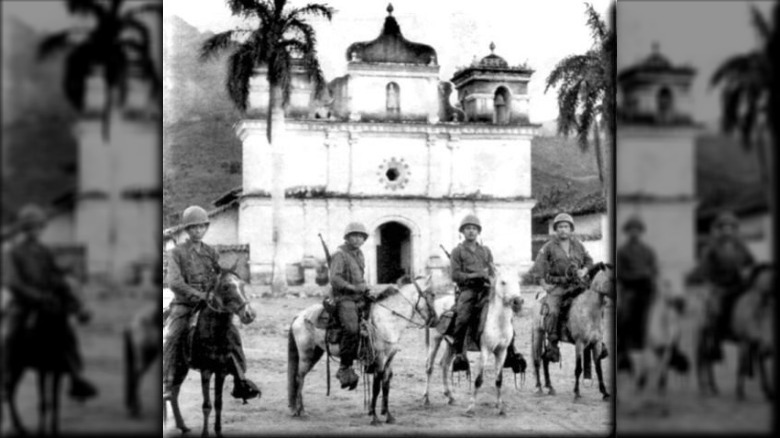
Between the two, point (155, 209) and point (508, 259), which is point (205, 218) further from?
point (155, 209)

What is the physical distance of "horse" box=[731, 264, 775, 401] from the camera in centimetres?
509

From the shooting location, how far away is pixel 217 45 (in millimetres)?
9422

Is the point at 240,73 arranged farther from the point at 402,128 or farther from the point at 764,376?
the point at 764,376

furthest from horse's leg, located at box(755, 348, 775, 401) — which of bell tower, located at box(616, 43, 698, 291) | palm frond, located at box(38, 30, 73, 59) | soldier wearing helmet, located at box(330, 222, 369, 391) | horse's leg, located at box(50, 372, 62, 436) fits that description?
soldier wearing helmet, located at box(330, 222, 369, 391)

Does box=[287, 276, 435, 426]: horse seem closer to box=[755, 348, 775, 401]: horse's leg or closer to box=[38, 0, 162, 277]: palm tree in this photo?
box=[38, 0, 162, 277]: palm tree

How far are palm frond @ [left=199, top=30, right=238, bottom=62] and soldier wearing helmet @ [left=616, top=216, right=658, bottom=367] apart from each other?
4.63m

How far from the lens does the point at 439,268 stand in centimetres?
973

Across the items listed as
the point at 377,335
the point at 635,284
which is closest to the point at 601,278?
the point at 377,335

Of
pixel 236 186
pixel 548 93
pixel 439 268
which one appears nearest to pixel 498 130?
pixel 548 93

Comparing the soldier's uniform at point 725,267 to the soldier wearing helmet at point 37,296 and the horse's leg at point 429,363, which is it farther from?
the horse's leg at point 429,363

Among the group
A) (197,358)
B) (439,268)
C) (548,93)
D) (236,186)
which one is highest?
(548,93)

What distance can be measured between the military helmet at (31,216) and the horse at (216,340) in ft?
13.3

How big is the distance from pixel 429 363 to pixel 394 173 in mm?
1558

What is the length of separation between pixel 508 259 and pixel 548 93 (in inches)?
56.3
